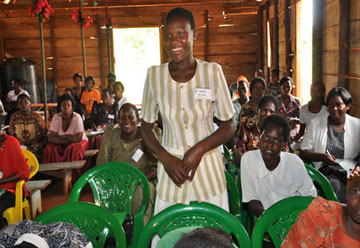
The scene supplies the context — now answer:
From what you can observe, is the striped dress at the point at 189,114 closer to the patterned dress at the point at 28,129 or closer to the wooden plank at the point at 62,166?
the wooden plank at the point at 62,166

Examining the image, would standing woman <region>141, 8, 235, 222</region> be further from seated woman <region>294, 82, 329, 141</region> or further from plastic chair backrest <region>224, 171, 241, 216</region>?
seated woman <region>294, 82, 329, 141</region>

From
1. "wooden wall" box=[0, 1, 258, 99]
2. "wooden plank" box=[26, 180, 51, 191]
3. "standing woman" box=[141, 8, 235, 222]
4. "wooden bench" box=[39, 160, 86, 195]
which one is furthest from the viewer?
"wooden wall" box=[0, 1, 258, 99]

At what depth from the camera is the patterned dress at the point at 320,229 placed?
1.61 m

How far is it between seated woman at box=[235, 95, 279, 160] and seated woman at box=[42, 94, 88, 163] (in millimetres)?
2551

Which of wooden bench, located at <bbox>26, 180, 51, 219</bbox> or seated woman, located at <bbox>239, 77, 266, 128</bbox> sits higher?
seated woman, located at <bbox>239, 77, 266, 128</bbox>

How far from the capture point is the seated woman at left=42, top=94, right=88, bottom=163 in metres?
5.52

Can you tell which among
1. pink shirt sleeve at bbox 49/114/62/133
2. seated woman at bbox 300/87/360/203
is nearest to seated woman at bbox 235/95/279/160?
seated woman at bbox 300/87/360/203

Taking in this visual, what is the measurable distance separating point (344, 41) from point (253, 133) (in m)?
1.66

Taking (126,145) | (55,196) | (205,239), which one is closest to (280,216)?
(205,239)

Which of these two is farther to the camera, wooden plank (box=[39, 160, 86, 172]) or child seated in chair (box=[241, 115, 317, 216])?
wooden plank (box=[39, 160, 86, 172])

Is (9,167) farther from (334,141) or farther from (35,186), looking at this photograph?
(334,141)

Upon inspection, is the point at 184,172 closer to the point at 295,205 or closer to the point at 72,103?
the point at 295,205

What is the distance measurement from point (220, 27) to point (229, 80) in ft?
5.61

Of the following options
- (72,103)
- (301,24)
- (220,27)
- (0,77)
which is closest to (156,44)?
(220,27)
